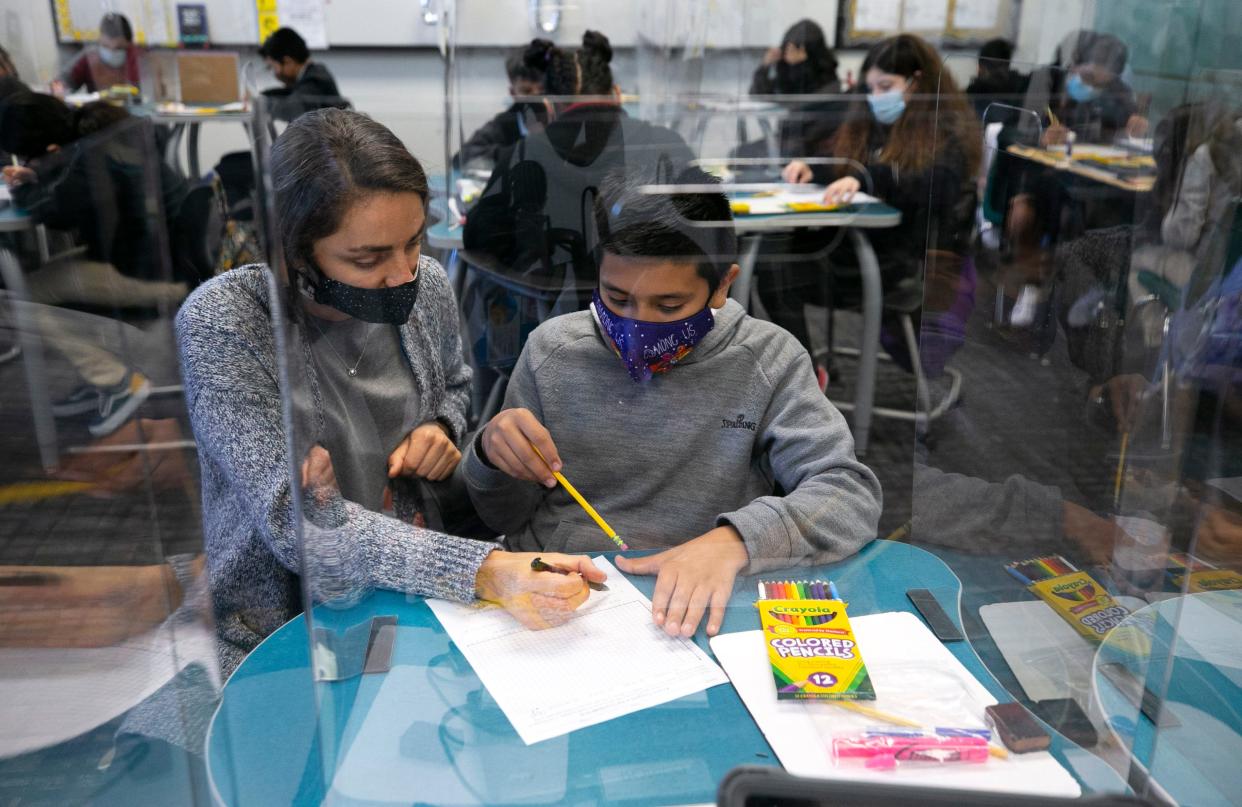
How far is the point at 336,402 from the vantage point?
0.86 metres

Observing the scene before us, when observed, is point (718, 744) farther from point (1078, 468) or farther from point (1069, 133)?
point (1069, 133)

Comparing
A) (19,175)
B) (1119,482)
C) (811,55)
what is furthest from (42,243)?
(811,55)

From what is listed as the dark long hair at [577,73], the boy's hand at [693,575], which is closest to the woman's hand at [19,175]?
the dark long hair at [577,73]

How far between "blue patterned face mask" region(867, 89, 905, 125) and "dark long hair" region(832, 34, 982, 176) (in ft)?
0.08

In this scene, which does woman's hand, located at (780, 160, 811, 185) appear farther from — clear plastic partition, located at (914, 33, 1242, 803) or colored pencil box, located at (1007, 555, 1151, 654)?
colored pencil box, located at (1007, 555, 1151, 654)

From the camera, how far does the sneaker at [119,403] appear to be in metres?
1.64

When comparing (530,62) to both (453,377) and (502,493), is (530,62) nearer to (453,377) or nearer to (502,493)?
(453,377)

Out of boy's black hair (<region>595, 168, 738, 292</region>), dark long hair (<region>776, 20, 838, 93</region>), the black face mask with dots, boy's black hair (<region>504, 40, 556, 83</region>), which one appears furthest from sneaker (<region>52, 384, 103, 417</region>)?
dark long hair (<region>776, 20, 838, 93</region>)

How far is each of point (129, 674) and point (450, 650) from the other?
48 cm

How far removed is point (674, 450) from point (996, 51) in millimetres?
728

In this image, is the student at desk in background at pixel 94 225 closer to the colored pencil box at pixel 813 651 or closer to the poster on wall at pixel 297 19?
the poster on wall at pixel 297 19

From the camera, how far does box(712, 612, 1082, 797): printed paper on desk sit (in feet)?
2.25

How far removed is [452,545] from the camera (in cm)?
95

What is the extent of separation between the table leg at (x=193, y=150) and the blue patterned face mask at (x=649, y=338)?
235 cm
